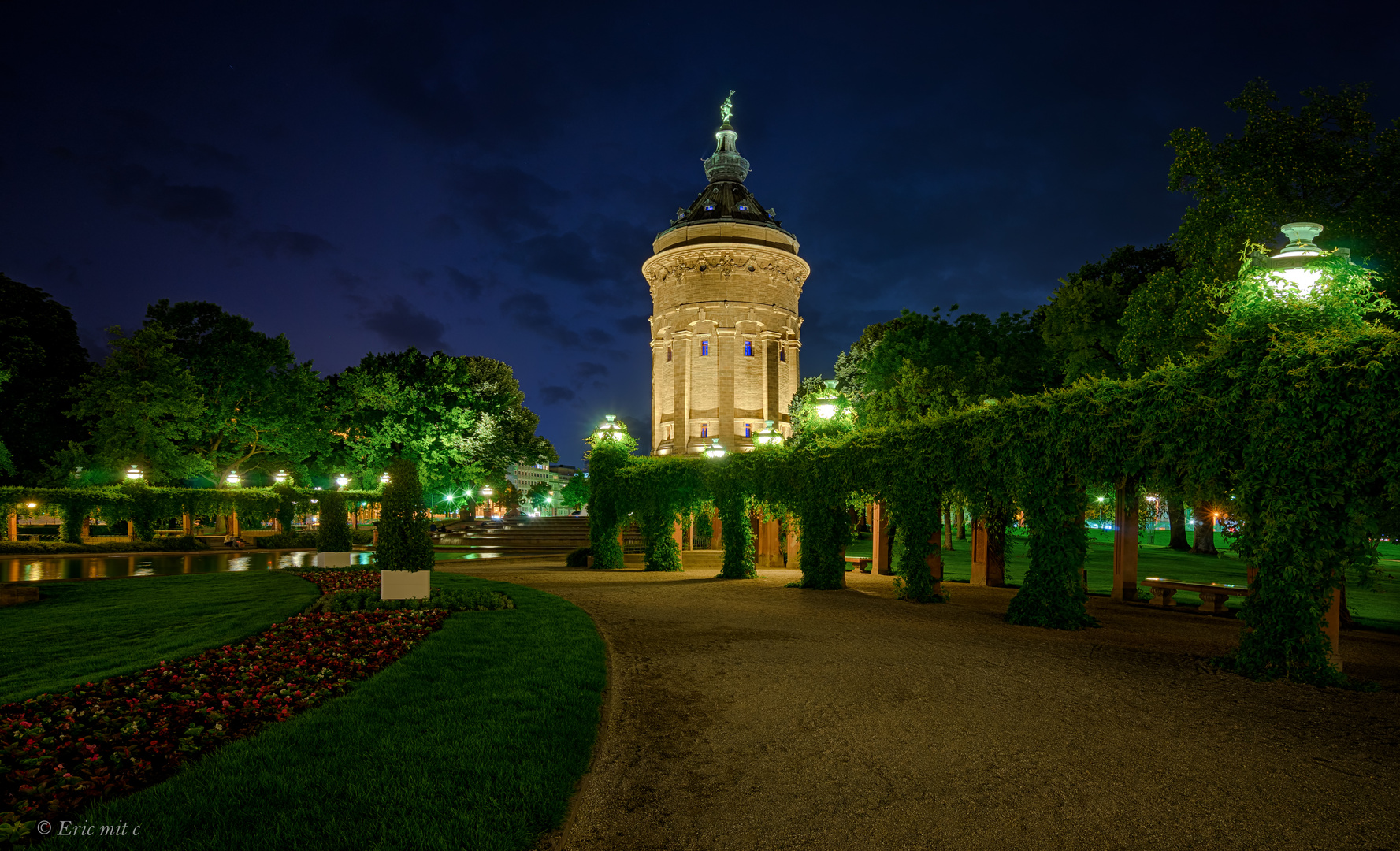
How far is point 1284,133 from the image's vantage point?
56.1ft

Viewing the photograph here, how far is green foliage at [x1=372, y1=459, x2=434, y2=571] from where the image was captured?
14836 millimetres

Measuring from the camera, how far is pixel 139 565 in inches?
1039

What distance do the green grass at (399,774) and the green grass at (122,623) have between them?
3724mm

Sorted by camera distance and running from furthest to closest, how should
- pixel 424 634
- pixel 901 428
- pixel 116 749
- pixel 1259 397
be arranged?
pixel 901 428 → pixel 424 634 → pixel 1259 397 → pixel 116 749

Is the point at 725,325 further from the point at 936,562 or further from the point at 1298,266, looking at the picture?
the point at 1298,266

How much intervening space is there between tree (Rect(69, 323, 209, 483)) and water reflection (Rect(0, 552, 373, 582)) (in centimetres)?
692

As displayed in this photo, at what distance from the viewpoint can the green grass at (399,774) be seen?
4.42 m

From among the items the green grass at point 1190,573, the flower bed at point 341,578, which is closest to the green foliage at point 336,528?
the flower bed at point 341,578

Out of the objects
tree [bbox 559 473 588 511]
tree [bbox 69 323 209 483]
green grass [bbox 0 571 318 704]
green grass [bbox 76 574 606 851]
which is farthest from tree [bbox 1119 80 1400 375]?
tree [bbox 69 323 209 483]

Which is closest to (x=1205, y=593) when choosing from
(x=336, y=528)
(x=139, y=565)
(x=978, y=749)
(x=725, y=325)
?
(x=978, y=749)

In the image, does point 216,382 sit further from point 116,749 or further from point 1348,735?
point 1348,735

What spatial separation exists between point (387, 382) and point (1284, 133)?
43.1 meters

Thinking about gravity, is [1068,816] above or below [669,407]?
below

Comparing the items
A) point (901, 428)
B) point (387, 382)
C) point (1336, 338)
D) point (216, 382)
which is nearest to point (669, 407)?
point (387, 382)
